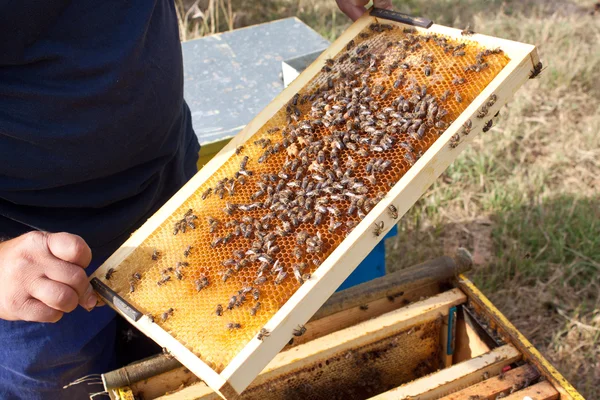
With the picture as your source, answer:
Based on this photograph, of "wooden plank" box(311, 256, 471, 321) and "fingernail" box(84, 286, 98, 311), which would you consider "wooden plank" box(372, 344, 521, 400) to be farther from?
"fingernail" box(84, 286, 98, 311)

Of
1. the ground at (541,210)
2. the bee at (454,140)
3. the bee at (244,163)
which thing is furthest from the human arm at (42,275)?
the ground at (541,210)

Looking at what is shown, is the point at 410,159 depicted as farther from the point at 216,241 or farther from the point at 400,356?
the point at 400,356

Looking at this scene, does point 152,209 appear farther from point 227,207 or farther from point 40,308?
point 40,308

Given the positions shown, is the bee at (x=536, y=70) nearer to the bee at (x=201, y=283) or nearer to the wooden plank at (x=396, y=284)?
the wooden plank at (x=396, y=284)

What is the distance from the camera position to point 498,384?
102 inches

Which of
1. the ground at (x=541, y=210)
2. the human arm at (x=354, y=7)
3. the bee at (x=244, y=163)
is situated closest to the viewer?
the bee at (x=244, y=163)

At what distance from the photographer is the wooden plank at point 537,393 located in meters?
2.50

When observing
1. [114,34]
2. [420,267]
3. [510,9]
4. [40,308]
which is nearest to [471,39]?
[420,267]

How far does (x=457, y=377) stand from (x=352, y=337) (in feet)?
1.73

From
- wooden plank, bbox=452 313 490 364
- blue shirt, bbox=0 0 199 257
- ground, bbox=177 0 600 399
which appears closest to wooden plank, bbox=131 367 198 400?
blue shirt, bbox=0 0 199 257

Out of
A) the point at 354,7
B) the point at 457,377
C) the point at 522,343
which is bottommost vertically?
the point at 457,377

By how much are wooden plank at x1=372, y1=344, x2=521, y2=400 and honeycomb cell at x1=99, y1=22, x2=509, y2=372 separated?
0.78m

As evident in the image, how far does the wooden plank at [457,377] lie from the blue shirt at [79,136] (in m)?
1.62

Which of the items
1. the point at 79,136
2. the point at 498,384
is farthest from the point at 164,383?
the point at 498,384
